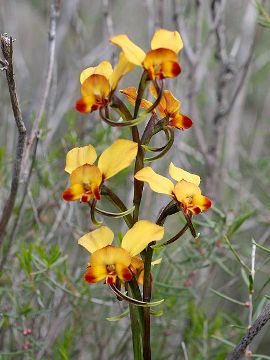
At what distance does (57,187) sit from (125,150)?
78 cm

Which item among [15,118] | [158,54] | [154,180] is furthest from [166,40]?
[15,118]

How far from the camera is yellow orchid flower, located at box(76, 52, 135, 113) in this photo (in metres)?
0.57

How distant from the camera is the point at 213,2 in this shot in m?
1.30

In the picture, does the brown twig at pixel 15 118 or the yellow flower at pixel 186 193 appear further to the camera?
the brown twig at pixel 15 118

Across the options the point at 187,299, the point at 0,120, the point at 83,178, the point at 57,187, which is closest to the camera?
the point at 83,178

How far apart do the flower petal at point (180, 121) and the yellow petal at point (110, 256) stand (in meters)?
0.14

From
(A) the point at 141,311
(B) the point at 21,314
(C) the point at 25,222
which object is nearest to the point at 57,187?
(C) the point at 25,222

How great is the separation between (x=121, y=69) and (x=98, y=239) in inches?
6.6

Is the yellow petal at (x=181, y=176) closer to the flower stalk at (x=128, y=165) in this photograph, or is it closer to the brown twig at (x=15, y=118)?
the flower stalk at (x=128, y=165)

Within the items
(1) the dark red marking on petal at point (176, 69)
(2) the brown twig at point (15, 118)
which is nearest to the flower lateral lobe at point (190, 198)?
(1) the dark red marking on petal at point (176, 69)

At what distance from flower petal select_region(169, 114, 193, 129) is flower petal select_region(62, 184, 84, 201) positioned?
0.39 feet

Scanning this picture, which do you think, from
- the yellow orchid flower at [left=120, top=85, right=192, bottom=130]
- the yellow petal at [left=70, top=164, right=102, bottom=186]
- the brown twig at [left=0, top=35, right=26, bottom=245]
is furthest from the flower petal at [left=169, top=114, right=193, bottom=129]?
the brown twig at [left=0, top=35, right=26, bottom=245]

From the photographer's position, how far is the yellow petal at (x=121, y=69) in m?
0.56

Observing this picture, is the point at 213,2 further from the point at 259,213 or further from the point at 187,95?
the point at 259,213
